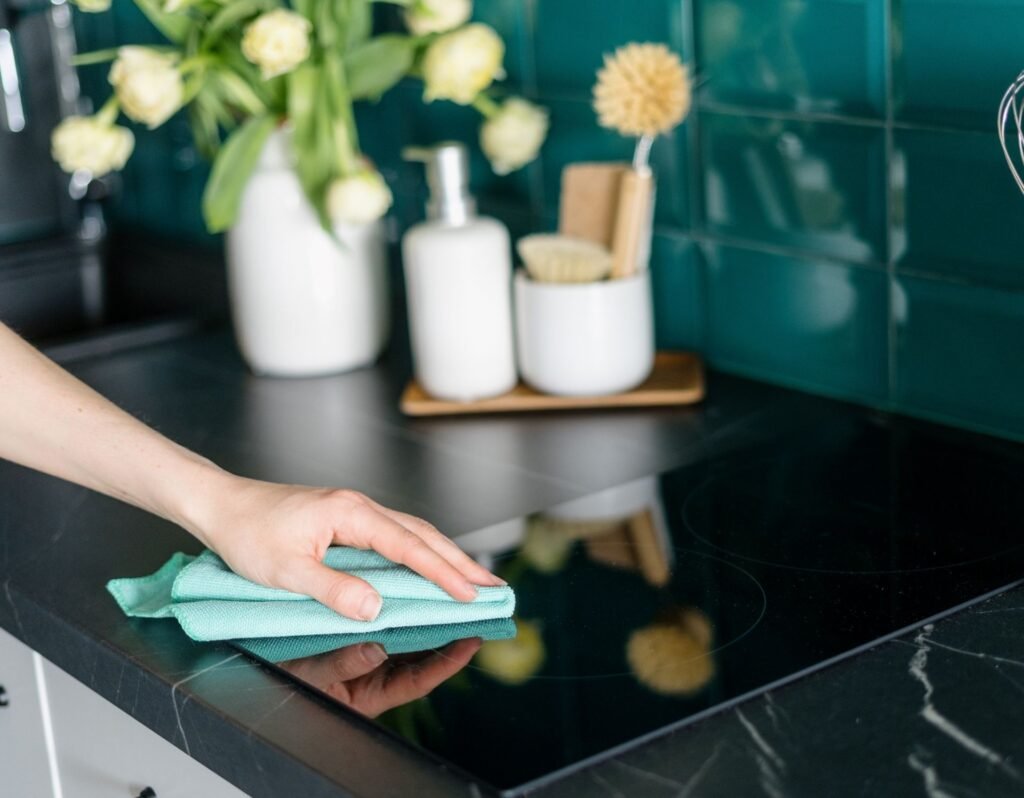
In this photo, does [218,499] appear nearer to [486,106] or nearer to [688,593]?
[688,593]

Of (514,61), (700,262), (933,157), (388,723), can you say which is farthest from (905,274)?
(388,723)

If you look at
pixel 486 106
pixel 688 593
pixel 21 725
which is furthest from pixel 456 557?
pixel 486 106

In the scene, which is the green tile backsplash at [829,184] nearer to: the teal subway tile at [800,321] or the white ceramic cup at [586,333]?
the teal subway tile at [800,321]

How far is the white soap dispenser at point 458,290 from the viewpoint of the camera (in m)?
1.40

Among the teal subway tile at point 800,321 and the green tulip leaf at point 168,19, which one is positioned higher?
the green tulip leaf at point 168,19

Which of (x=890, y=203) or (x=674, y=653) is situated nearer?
(x=674, y=653)

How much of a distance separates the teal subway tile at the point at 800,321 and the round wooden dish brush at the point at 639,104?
0.11 meters

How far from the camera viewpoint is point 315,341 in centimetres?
156

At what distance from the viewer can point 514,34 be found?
1.57 meters

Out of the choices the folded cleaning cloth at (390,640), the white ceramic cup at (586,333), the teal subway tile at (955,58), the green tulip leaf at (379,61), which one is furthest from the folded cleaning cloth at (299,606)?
the green tulip leaf at (379,61)

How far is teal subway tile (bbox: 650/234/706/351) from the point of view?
1.47m

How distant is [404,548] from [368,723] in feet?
0.44

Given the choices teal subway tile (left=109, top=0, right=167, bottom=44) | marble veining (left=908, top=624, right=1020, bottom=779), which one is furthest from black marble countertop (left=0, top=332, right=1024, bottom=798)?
teal subway tile (left=109, top=0, right=167, bottom=44)

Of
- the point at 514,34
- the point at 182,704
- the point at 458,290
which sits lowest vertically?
the point at 182,704
